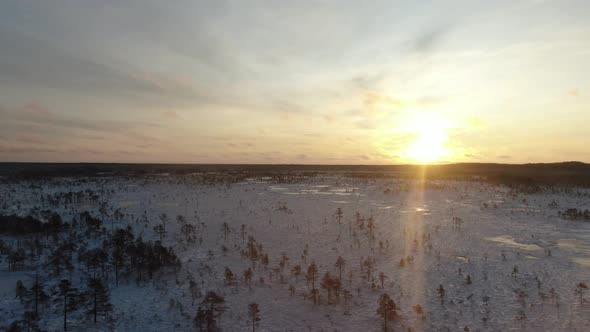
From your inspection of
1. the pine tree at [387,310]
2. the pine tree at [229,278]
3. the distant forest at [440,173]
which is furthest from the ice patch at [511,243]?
the distant forest at [440,173]

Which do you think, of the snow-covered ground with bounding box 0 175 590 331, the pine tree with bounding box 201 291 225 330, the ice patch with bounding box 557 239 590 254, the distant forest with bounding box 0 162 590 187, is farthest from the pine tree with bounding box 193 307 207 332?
the distant forest with bounding box 0 162 590 187

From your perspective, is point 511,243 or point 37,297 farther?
point 511,243

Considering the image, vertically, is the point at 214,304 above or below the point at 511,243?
below

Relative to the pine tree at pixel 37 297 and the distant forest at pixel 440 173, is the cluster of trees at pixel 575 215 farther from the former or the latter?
the pine tree at pixel 37 297

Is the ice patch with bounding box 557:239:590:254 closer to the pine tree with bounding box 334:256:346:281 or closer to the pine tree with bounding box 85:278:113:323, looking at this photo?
the pine tree with bounding box 334:256:346:281

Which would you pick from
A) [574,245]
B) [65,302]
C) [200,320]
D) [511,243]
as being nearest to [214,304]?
[200,320]

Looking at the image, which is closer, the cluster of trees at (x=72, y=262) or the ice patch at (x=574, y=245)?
the cluster of trees at (x=72, y=262)

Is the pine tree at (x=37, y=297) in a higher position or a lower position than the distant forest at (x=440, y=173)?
lower

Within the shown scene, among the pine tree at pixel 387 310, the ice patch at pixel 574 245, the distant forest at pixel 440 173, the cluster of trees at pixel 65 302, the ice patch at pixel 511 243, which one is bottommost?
the cluster of trees at pixel 65 302

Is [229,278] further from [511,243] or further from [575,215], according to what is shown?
[575,215]

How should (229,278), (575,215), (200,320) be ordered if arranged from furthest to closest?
(575,215)
(229,278)
(200,320)
